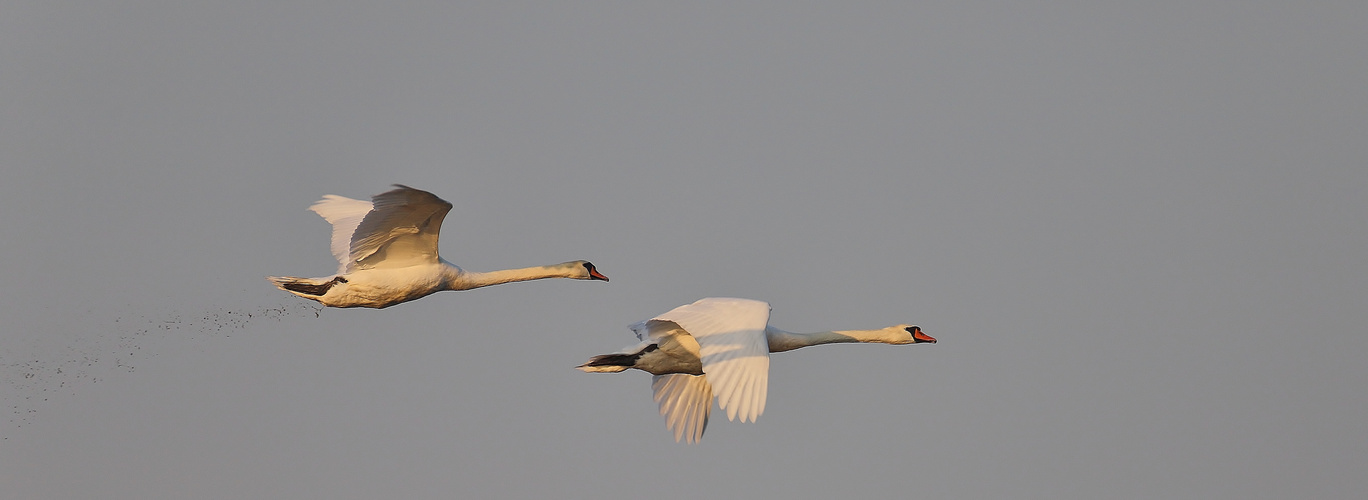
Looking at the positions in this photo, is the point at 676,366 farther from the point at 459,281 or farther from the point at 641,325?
the point at 459,281

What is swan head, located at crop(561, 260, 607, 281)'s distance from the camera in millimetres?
24188

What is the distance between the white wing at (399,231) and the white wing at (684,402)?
3.90 metres

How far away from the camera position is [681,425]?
77.7 ft

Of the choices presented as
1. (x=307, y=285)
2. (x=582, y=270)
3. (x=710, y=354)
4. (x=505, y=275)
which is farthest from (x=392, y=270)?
(x=710, y=354)

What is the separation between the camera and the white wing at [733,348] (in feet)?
58.0

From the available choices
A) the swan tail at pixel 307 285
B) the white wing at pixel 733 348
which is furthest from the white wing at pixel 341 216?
the white wing at pixel 733 348

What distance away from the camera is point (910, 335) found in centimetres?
2447

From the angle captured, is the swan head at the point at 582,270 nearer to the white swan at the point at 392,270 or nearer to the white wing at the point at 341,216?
the white swan at the point at 392,270

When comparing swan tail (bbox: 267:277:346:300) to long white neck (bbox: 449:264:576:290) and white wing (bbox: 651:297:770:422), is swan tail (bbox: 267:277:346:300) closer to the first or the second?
long white neck (bbox: 449:264:576:290)

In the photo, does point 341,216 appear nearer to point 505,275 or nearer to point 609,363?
point 505,275

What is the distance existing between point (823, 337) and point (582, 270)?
3.70 meters

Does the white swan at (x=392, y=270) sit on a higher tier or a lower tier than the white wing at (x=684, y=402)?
higher

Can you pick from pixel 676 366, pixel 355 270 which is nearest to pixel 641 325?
pixel 676 366

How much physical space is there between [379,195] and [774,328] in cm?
611
